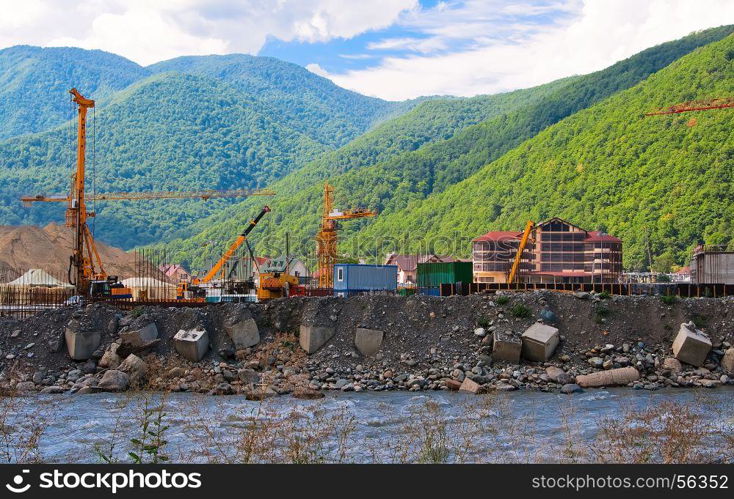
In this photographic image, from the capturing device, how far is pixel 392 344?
132ft

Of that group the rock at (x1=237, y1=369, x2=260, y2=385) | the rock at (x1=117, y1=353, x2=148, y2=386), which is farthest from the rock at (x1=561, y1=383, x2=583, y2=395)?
the rock at (x1=117, y1=353, x2=148, y2=386)

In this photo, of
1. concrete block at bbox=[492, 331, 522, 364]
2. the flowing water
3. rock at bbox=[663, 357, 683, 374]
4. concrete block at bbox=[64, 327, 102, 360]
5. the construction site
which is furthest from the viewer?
concrete block at bbox=[64, 327, 102, 360]

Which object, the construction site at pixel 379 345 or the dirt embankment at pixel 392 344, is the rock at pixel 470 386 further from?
the dirt embankment at pixel 392 344

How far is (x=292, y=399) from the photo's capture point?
3259 centimetres

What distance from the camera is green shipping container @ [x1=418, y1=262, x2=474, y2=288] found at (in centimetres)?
6303

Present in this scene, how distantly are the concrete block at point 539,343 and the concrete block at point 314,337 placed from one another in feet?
29.3

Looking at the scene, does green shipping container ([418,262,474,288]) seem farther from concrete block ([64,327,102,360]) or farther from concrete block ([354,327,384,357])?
concrete block ([64,327,102,360])

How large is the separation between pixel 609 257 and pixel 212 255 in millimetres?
83324

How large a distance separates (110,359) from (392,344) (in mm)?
12537

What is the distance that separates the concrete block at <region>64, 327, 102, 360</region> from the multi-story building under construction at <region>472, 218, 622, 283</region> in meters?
83.1

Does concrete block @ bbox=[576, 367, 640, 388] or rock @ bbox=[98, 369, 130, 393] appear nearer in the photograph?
rock @ bbox=[98, 369, 130, 393]

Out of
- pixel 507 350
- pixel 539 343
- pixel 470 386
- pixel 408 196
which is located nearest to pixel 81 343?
pixel 470 386
